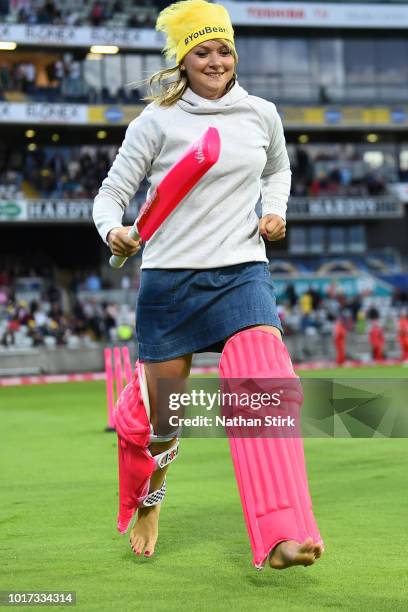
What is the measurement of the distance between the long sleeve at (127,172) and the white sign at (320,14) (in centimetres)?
4589

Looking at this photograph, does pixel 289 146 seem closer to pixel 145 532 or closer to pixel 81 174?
pixel 81 174

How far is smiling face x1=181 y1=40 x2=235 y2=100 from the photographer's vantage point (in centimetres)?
547

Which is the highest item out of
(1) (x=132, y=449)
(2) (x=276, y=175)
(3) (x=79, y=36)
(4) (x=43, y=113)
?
(2) (x=276, y=175)

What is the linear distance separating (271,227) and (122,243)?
2.11 ft

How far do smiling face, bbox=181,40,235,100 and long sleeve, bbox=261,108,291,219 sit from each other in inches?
12.1

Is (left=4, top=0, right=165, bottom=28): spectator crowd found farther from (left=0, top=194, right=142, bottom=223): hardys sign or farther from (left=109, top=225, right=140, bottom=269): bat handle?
(left=109, top=225, right=140, bottom=269): bat handle

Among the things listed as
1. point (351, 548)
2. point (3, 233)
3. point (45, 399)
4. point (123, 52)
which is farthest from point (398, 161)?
point (351, 548)

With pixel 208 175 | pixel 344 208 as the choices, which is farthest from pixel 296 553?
pixel 344 208

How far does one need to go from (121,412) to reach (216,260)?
Result: 97cm

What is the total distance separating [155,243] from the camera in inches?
218

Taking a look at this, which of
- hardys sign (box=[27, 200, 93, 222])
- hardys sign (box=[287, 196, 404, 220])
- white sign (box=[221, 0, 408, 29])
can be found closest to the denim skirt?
hardys sign (box=[27, 200, 93, 222])

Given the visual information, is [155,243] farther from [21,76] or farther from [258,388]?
[21,76]

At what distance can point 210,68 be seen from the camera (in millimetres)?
5484

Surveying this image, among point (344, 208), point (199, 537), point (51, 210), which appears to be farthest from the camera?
point (344, 208)
